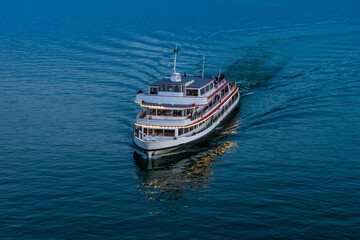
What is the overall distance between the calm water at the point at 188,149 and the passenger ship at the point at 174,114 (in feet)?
9.18

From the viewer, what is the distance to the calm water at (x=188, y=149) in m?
46.4

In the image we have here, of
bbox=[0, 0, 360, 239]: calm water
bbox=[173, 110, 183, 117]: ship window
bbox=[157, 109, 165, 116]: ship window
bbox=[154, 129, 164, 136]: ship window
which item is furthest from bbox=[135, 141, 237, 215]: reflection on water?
bbox=[157, 109, 165, 116]: ship window

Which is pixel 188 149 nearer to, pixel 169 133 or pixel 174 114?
pixel 169 133

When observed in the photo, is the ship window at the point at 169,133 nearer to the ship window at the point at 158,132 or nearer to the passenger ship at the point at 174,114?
the passenger ship at the point at 174,114

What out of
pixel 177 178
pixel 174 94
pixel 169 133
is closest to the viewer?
pixel 177 178

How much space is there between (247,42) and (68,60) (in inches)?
2019

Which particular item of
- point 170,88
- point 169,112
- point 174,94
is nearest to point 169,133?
point 169,112

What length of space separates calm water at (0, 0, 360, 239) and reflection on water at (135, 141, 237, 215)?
26 centimetres

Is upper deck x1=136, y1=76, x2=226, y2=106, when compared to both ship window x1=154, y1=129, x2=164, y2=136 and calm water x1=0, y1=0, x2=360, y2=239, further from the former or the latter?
calm water x1=0, y1=0, x2=360, y2=239

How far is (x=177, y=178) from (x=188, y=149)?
10.4 metres

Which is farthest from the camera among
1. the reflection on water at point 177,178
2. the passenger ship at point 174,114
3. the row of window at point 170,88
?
the row of window at point 170,88

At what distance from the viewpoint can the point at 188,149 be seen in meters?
67.7

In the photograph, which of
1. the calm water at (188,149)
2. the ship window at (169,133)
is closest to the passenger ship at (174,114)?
the ship window at (169,133)

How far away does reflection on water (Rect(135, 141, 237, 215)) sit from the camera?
52750mm
